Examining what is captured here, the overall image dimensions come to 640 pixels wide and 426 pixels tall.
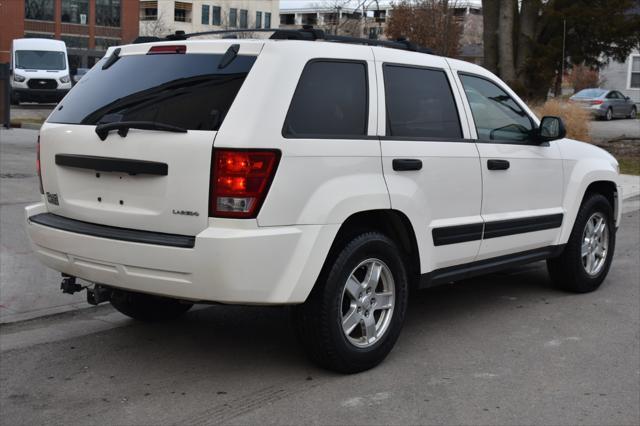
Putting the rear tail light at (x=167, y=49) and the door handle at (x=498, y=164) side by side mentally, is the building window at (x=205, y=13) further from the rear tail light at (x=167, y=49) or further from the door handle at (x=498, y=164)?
the rear tail light at (x=167, y=49)

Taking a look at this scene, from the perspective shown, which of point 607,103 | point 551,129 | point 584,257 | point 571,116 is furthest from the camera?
point 607,103

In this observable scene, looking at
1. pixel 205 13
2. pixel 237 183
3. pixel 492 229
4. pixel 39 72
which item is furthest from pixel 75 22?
pixel 237 183

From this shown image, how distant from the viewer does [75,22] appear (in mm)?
75875

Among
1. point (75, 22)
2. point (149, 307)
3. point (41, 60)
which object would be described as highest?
point (75, 22)

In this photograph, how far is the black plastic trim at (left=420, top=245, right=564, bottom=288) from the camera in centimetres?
551

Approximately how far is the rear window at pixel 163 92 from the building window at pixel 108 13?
7470 cm

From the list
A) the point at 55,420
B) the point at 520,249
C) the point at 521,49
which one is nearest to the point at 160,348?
the point at 55,420

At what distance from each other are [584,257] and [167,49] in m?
4.04

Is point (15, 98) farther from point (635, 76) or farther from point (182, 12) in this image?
point (182, 12)

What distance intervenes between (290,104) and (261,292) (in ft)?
3.40

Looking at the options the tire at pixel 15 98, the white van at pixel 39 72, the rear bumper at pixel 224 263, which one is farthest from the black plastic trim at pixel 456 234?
the tire at pixel 15 98

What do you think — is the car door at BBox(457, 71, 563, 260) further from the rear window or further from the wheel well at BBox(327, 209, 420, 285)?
the rear window

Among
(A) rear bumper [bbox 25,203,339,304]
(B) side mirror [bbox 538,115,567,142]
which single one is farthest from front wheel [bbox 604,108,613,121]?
(A) rear bumper [bbox 25,203,339,304]

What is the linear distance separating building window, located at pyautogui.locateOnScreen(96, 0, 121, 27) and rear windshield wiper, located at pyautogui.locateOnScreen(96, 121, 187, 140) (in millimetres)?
75159
